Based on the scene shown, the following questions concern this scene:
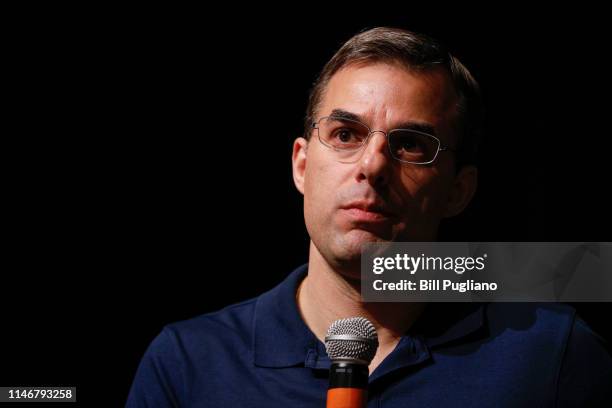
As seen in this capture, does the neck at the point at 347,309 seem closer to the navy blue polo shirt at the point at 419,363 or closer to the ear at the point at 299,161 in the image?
the navy blue polo shirt at the point at 419,363

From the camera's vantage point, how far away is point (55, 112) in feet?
9.98

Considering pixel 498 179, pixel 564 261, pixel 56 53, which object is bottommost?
pixel 564 261

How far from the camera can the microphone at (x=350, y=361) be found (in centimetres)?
140

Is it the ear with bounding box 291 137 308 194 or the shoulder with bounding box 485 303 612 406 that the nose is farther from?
the shoulder with bounding box 485 303 612 406

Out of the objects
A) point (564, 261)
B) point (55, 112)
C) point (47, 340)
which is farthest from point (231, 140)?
point (564, 261)

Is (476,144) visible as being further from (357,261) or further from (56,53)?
(56,53)

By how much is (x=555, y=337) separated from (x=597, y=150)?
1.15 m

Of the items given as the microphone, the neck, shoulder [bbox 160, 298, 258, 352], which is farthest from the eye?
the microphone

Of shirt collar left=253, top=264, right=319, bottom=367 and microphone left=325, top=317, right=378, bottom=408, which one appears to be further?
shirt collar left=253, top=264, right=319, bottom=367

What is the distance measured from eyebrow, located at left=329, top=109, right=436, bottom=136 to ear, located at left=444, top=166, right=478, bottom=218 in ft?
0.81

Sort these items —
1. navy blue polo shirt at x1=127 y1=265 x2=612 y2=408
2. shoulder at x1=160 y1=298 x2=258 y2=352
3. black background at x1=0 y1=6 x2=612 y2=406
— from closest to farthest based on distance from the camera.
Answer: navy blue polo shirt at x1=127 y1=265 x2=612 y2=408 < shoulder at x1=160 y1=298 x2=258 y2=352 < black background at x1=0 y1=6 x2=612 y2=406

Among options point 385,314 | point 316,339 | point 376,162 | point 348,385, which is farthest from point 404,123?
point 348,385

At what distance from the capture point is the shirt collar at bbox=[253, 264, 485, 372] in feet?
7.47

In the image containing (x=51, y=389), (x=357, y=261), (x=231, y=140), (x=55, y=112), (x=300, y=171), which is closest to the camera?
(x=357, y=261)
